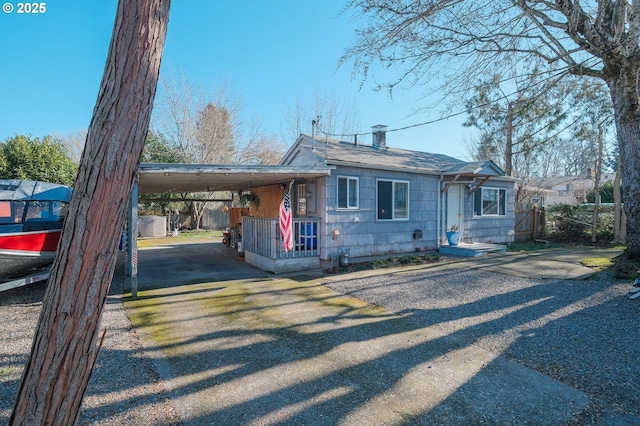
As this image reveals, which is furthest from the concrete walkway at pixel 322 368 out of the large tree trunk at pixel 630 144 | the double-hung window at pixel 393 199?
the large tree trunk at pixel 630 144

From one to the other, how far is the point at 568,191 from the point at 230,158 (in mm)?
34021

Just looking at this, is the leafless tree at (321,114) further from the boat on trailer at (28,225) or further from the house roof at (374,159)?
the boat on trailer at (28,225)

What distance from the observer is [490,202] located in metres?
13.0

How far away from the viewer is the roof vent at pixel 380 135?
41.7 ft

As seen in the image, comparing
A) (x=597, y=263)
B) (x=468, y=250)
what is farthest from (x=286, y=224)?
(x=597, y=263)

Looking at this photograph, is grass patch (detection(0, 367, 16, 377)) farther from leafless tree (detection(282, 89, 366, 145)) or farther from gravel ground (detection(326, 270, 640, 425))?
leafless tree (detection(282, 89, 366, 145))

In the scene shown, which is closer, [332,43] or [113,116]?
[113,116]

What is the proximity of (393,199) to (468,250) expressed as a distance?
3.05 meters

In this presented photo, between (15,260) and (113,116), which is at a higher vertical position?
(113,116)

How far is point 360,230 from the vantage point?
368 inches

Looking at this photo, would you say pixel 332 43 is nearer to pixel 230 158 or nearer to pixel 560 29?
pixel 560 29

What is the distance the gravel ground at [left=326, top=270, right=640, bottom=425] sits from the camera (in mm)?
3166

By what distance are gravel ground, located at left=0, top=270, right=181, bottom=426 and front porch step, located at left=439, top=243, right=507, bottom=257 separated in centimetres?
935

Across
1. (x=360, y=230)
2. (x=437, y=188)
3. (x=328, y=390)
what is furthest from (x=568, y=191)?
(x=328, y=390)
